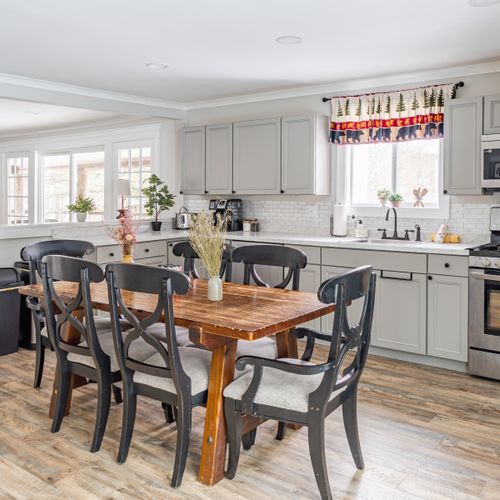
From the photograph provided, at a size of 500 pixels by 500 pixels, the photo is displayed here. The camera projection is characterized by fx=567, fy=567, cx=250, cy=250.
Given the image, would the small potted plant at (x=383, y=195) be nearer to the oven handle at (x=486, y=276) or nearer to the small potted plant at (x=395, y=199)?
the small potted plant at (x=395, y=199)

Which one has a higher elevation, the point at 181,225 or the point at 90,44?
the point at 90,44

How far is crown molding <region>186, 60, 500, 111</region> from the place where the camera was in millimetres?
4535

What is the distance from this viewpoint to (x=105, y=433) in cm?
308

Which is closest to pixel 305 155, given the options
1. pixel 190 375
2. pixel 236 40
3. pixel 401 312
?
pixel 236 40

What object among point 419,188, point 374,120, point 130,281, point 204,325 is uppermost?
point 374,120

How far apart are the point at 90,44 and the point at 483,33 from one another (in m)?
2.65

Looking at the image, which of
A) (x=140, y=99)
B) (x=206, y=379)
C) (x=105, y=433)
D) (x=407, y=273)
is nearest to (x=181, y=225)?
(x=140, y=99)

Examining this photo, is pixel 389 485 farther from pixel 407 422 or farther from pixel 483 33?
pixel 483 33

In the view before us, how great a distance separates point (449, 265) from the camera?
13.6 feet

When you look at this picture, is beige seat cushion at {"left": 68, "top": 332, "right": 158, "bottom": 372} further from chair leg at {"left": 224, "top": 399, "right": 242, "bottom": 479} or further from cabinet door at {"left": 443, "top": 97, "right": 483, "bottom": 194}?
cabinet door at {"left": 443, "top": 97, "right": 483, "bottom": 194}

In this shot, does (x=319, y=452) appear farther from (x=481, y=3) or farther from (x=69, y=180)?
(x=69, y=180)

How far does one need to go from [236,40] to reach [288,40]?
0.36 metres

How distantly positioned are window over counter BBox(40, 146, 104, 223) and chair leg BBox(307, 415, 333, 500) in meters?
6.39

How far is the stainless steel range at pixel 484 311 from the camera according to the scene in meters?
3.93
